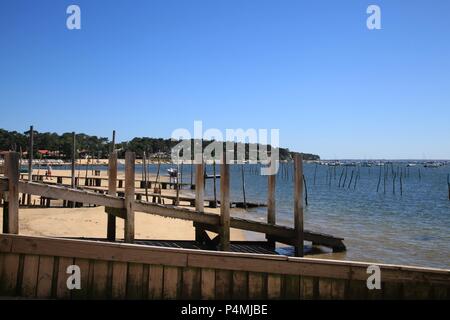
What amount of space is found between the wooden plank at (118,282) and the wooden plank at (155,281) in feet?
1.03

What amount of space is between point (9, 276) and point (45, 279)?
0.47 m

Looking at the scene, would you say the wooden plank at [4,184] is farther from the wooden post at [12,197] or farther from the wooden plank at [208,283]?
the wooden plank at [208,283]

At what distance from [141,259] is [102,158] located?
584ft

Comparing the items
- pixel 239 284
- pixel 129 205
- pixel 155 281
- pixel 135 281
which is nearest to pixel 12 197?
pixel 135 281

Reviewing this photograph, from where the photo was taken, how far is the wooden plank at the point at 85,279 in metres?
5.42

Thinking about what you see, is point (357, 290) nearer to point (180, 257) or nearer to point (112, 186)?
point (180, 257)

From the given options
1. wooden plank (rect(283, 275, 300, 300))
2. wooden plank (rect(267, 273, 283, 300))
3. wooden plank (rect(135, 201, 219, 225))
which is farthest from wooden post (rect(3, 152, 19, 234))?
wooden plank (rect(135, 201, 219, 225))

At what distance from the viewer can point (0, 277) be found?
5445 mm

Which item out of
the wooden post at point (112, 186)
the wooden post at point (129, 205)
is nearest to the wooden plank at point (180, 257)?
the wooden post at point (129, 205)

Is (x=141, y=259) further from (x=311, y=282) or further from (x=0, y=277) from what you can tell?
(x=311, y=282)

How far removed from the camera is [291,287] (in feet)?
18.0
